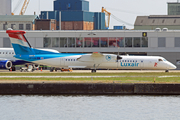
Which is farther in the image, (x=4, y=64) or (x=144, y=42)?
(x=144, y=42)

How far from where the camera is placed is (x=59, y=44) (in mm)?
91188

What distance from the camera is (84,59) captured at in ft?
215

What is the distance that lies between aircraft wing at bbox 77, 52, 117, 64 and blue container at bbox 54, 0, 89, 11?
113 meters

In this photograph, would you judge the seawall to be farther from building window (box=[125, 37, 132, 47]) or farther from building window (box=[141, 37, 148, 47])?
building window (box=[141, 37, 148, 47])

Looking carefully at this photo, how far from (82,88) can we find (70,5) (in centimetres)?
14121

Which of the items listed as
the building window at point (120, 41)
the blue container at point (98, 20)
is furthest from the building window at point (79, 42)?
the blue container at point (98, 20)

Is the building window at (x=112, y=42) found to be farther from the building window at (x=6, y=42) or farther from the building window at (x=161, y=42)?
the building window at (x=6, y=42)

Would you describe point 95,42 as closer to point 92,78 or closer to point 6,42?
point 6,42

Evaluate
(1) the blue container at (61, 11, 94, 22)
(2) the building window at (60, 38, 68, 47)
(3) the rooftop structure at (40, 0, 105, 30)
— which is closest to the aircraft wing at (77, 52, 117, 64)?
(2) the building window at (60, 38, 68, 47)

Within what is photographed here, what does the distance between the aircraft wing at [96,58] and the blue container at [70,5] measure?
113 metres

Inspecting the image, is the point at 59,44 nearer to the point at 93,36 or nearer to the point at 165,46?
the point at 93,36
